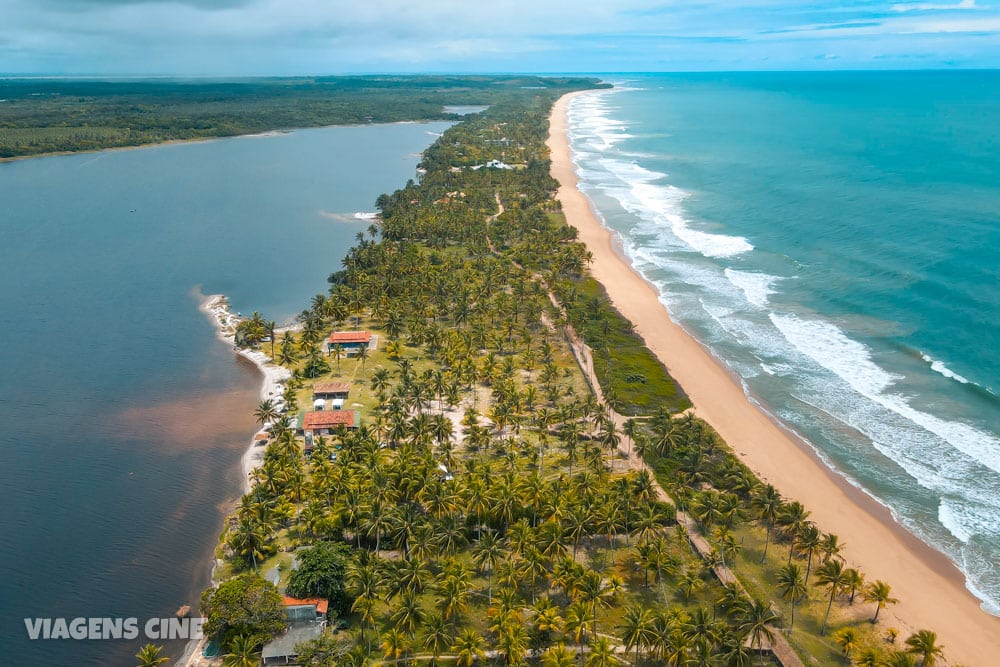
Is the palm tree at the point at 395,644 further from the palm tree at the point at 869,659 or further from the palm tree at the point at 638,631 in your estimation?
the palm tree at the point at 869,659

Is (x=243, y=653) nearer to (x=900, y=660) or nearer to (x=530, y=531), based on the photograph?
(x=530, y=531)

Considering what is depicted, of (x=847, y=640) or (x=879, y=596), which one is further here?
(x=879, y=596)

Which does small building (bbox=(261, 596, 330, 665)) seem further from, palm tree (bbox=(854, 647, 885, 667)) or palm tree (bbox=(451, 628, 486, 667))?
palm tree (bbox=(854, 647, 885, 667))

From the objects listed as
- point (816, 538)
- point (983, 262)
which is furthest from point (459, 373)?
point (983, 262)

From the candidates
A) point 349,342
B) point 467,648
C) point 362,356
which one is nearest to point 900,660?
point 467,648

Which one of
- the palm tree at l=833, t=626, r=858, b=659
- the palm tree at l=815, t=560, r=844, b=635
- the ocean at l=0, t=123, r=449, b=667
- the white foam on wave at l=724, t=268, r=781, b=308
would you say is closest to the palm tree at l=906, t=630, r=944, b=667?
the palm tree at l=833, t=626, r=858, b=659

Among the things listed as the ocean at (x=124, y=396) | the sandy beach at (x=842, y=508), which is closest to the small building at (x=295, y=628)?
the ocean at (x=124, y=396)

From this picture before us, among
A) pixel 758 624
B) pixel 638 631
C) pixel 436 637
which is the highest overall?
pixel 638 631
